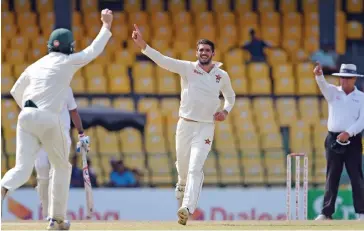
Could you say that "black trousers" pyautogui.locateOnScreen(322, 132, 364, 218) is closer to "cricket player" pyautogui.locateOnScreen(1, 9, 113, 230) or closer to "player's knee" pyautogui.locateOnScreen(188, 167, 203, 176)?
"player's knee" pyautogui.locateOnScreen(188, 167, 203, 176)

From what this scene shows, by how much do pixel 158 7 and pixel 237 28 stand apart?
1317mm

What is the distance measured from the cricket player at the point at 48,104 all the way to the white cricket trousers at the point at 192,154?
5.31ft

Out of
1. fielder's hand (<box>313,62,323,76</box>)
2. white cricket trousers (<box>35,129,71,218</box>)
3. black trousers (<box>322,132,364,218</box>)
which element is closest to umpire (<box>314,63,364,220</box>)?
black trousers (<box>322,132,364,218</box>)

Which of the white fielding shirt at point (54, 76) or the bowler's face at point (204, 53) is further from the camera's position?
the bowler's face at point (204, 53)

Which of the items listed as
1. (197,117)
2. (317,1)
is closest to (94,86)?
(317,1)

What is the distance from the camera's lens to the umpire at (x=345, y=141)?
12.8 metres

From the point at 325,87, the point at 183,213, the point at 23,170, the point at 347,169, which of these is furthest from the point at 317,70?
the point at 23,170

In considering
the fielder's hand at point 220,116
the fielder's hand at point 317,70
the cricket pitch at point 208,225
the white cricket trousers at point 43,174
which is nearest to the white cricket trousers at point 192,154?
the fielder's hand at point 220,116

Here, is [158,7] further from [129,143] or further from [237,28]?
[129,143]

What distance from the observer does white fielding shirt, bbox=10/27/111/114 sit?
951 cm

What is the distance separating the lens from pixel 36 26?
19250mm

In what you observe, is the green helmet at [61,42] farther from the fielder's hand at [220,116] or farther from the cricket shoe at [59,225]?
the fielder's hand at [220,116]

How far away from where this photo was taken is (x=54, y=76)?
31.3 ft

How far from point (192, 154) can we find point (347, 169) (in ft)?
7.69
